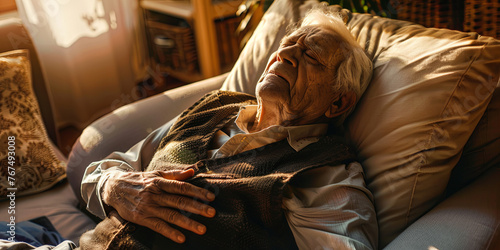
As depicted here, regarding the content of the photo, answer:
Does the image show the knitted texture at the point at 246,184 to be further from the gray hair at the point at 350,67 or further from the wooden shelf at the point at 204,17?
the wooden shelf at the point at 204,17

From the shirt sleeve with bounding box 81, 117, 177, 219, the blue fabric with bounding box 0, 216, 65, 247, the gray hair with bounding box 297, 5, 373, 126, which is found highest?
the gray hair with bounding box 297, 5, 373, 126

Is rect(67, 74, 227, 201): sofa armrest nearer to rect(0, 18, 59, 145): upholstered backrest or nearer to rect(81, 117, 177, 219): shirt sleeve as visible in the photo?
rect(81, 117, 177, 219): shirt sleeve

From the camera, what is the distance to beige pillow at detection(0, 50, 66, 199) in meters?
1.56

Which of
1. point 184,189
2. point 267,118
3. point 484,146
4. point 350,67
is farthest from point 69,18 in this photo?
point 484,146

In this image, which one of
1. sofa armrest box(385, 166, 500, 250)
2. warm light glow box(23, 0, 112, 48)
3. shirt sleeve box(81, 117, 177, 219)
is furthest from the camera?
warm light glow box(23, 0, 112, 48)

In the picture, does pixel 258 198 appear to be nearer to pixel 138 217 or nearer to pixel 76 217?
pixel 138 217

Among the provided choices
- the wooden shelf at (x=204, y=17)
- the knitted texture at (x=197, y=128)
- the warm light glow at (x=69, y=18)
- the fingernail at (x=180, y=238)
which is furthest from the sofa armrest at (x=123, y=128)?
the wooden shelf at (x=204, y=17)

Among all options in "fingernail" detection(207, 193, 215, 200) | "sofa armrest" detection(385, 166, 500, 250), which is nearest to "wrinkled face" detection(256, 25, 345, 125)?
"fingernail" detection(207, 193, 215, 200)

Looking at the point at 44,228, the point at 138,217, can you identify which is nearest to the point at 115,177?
the point at 138,217

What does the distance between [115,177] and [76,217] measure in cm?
36

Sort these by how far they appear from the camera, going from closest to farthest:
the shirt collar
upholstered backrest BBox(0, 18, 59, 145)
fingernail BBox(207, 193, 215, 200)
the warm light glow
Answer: fingernail BBox(207, 193, 215, 200), the shirt collar, upholstered backrest BBox(0, 18, 59, 145), the warm light glow

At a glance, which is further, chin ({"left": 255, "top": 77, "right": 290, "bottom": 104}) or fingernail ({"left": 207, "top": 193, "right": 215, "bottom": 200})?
chin ({"left": 255, "top": 77, "right": 290, "bottom": 104})

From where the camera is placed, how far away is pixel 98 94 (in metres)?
2.96

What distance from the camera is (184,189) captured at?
1.19 m
